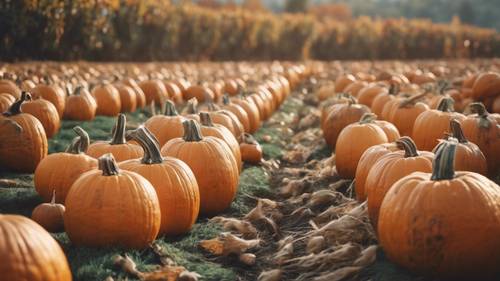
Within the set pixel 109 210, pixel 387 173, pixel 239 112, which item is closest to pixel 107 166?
pixel 109 210

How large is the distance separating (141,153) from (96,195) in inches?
59.4

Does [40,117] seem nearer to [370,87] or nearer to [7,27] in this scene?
[370,87]

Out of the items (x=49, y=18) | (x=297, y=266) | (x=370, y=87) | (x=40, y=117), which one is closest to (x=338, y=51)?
(x=49, y=18)

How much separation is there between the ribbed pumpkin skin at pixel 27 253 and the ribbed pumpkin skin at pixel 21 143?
343 centimetres

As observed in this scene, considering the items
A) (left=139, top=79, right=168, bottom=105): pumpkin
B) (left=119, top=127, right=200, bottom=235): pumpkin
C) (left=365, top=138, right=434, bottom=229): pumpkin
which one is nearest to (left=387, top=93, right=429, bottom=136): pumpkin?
(left=365, top=138, right=434, bottom=229): pumpkin

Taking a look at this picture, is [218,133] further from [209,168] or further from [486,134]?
[486,134]

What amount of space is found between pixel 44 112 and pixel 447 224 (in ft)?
19.1

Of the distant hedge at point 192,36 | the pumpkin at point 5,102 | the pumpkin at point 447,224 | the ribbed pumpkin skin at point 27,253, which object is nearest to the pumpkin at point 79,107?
the pumpkin at point 5,102

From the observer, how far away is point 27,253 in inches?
117

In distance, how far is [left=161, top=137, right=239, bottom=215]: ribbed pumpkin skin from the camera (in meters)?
5.32

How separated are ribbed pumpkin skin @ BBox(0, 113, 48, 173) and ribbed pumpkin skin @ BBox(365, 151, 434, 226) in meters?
3.78

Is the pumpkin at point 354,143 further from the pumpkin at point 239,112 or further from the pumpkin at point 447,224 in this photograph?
the pumpkin at point 447,224

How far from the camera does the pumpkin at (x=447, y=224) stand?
3518mm

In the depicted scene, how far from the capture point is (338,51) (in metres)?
43.0
